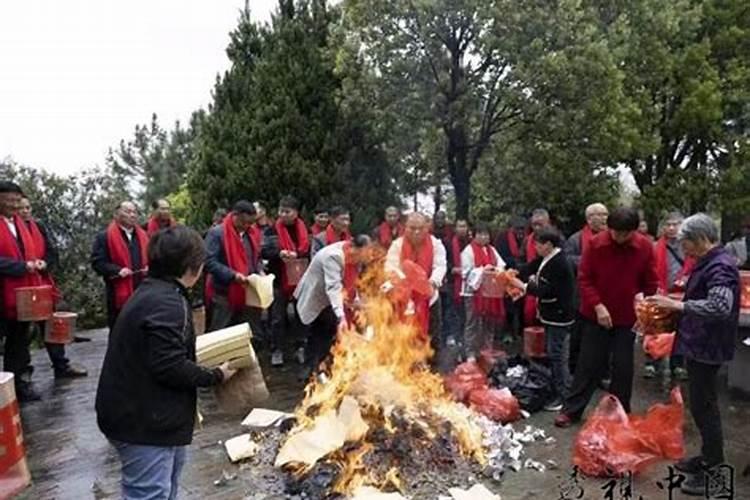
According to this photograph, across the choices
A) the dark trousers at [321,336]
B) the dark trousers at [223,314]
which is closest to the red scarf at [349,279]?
the dark trousers at [321,336]

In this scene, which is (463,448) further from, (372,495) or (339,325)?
(339,325)

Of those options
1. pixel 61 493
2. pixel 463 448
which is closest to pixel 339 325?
pixel 463 448

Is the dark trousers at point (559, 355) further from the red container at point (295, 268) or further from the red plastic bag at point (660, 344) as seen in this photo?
the red container at point (295, 268)

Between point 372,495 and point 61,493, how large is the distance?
2.22 metres

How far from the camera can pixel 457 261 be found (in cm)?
968

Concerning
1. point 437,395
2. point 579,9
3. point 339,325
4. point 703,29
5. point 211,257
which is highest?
point 703,29

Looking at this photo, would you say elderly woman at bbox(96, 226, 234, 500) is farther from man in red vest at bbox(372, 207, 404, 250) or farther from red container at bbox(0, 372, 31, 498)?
man in red vest at bbox(372, 207, 404, 250)

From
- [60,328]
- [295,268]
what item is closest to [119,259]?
[60,328]

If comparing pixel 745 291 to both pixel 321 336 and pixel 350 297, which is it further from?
pixel 321 336

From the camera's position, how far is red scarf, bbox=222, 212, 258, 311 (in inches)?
287

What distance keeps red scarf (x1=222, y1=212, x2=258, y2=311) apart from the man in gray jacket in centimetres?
80

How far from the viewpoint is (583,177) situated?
48.6 ft

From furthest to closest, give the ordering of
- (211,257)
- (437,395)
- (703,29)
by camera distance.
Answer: (703,29) → (211,257) → (437,395)

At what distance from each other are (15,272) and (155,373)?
14.1 ft
